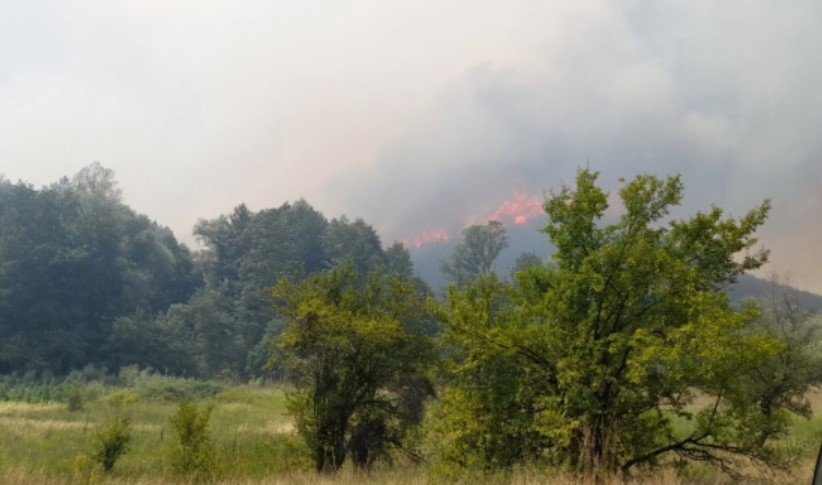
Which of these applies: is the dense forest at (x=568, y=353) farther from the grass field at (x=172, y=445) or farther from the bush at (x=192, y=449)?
the bush at (x=192, y=449)

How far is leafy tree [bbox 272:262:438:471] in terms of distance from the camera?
14758 millimetres

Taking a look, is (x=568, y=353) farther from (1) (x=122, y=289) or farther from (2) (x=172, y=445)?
(1) (x=122, y=289)

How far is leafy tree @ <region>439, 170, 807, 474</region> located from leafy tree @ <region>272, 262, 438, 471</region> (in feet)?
8.79

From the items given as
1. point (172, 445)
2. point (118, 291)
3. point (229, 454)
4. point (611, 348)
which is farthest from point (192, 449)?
point (118, 291)

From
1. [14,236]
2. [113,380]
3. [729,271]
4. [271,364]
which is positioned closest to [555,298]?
[729,271]

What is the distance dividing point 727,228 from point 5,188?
101 m

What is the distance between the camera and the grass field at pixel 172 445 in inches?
466

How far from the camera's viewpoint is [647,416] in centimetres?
1156

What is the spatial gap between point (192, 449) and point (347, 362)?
12.9 feet

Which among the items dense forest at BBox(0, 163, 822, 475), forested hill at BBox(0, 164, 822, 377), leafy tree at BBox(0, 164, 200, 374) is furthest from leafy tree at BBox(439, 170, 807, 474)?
leafy tree at BBox(0, 164, 200, 374)

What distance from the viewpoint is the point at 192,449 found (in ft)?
44.9

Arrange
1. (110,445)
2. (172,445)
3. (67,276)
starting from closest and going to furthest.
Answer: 1. (172,445)
2. (110,445)
3. (67,276)

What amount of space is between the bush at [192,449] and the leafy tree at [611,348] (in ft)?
17.0

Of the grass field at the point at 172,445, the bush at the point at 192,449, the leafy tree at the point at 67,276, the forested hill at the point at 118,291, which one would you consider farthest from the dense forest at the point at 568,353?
the leafy tree at the point at 67,276
